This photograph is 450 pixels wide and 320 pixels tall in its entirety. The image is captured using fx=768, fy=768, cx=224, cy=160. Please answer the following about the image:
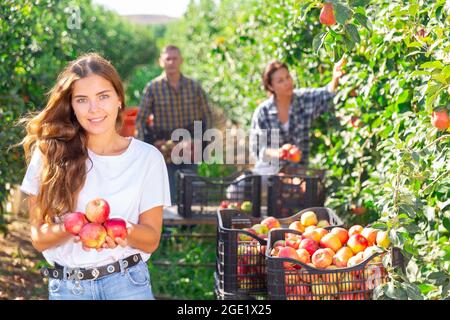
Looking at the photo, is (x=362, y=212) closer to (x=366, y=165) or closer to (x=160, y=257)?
(x=366, y=165)

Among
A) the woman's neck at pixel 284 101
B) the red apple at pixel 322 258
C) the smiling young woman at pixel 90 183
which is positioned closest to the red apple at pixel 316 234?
the red apple at pixel 322 258

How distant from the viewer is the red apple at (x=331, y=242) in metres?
3.32

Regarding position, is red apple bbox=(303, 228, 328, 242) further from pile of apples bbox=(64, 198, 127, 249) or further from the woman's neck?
the woman's neck

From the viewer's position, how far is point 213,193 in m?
5.25

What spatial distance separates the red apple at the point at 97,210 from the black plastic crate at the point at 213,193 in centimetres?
234

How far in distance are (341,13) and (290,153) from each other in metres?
2.66

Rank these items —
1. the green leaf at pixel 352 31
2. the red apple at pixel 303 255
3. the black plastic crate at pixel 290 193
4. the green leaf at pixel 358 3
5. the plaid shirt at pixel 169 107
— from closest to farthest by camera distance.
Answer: the green leaf at pixel 358 3, the green leaf at pixel 352 31, the red apple at pixel 303 255, the black plastic crate at pixel 290 193, the plaid shirt at pixel 169 107

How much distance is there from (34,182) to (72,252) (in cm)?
28

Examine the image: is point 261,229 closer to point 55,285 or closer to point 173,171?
point 55,285

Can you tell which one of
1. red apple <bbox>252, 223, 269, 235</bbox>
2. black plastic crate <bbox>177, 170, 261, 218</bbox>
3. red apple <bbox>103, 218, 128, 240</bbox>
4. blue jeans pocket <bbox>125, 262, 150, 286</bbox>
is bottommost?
blue jeans pocket <bbox>125, 262, 150, 286</bbox>

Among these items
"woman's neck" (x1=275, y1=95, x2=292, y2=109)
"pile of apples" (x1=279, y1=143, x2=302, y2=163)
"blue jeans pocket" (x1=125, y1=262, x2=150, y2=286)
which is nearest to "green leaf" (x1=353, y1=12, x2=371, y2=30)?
"blue jeans pocket" (x1=125, y1=262, x2=150, y2=286)

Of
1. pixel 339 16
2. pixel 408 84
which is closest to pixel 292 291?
pixel 339 16

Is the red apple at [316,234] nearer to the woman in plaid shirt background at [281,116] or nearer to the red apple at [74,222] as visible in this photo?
the red apple at [74,222]

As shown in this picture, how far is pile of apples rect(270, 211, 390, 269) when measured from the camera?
3.15 m
